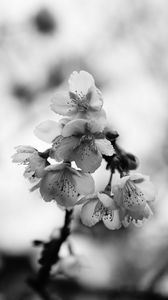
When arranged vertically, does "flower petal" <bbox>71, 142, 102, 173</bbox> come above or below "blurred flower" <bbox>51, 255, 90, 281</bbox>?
above

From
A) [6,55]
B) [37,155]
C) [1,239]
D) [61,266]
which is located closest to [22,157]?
[37,155]

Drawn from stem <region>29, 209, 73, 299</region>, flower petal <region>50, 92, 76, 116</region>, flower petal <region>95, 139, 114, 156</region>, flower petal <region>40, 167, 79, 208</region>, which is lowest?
stem <region>29, 209, 73, 299</region>

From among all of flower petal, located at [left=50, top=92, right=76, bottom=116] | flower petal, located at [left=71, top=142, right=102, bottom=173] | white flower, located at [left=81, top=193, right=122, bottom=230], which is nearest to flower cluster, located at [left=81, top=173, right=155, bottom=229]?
white flower, located at [left=81, top=193, right=122, bottom=230]

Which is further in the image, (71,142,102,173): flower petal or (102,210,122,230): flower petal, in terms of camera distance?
(102,210,122,230): flower petal

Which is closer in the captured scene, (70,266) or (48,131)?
(48,131)

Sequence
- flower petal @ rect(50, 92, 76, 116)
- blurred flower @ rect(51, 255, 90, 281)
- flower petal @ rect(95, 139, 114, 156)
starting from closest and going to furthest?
flower petal @ rect(95, 139, 114, 156), flower petal @ rect(50, 92, 76, 116), blurred flower @ rect(51, 255, 90, 281)

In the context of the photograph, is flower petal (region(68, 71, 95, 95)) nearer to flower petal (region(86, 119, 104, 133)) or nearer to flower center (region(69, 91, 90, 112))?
flower center (region(69, 91, 90, 112))

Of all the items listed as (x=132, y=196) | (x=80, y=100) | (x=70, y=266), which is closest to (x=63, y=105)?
(x=80, y=100)

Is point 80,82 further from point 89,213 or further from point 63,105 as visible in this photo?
point 89,213
